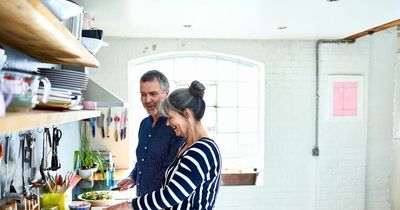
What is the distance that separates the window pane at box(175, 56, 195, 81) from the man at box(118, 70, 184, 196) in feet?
7.04

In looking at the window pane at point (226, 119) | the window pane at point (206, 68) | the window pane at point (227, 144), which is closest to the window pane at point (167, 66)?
the window pane at point (206, 68)

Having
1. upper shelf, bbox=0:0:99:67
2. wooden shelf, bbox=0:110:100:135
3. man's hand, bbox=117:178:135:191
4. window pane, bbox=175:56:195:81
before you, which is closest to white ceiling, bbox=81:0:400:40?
window pane, bbox=175:56:195:81

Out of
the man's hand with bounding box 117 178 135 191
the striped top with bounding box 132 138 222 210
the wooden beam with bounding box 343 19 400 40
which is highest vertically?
the wooden beam with bounding box 343 19 400 40

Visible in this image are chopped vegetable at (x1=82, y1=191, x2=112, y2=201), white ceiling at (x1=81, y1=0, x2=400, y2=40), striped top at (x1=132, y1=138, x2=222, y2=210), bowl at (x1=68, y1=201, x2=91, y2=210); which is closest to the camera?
striped top at (x1=132, y1=138, x2=222, y2=210)

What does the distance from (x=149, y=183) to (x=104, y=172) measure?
1452 mm

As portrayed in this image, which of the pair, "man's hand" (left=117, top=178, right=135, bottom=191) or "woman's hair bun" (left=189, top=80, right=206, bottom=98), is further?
"man's hand" (left=117, top=178, right=135, bottom=191)

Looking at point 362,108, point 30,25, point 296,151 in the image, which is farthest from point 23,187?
point 362,108

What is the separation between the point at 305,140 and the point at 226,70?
4.33 feet

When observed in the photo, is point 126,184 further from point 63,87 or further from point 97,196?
point 63,87

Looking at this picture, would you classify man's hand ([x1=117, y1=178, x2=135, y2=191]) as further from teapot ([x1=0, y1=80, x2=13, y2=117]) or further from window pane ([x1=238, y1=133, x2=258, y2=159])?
window pane ([x1=238, y1=133, x2=258, y2=159])

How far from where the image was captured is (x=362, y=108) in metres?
4.59

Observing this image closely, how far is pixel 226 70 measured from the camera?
472 centimetres

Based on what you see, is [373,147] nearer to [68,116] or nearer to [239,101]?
[239,101]

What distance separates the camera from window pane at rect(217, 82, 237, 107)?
4727 mm
